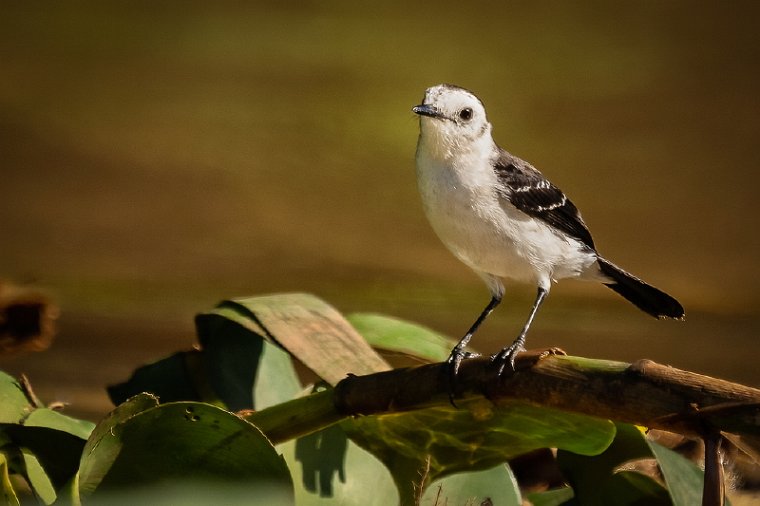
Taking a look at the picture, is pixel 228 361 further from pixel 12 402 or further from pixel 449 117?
pixel 449 117

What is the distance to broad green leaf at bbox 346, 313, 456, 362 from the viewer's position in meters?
1.07

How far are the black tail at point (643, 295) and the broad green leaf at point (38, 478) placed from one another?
24.9 inches

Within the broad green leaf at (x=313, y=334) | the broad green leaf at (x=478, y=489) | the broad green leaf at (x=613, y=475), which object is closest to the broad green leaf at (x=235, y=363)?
the broad green leaf at (x=313, y=334)

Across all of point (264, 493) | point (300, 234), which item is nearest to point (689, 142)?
point (300, 234)

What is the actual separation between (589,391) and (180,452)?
1.02 feet

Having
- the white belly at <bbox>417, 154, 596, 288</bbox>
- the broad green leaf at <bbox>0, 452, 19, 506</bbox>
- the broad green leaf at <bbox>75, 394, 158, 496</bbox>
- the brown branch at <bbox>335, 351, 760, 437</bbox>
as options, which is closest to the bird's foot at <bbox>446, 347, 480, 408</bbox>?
the brown branch at <bbox>335, 351, 760, 437</bbox>

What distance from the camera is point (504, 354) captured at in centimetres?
83

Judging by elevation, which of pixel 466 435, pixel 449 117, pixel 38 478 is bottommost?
pixel 38 478

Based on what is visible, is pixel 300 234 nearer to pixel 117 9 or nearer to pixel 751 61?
pixel 117 9

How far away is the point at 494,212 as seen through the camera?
1.02 m

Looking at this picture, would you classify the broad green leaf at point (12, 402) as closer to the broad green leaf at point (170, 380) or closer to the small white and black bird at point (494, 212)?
the broad green leaf at point (170, 380)

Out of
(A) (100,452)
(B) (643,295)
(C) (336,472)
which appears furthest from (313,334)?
(B) (643,295)

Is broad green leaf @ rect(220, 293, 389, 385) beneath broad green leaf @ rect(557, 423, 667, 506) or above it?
above

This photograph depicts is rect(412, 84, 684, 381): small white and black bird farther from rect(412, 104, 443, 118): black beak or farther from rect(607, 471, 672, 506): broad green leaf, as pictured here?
rect(607, 471, 672, 506): broad green leaf
